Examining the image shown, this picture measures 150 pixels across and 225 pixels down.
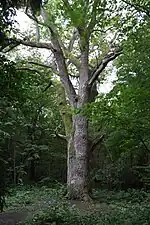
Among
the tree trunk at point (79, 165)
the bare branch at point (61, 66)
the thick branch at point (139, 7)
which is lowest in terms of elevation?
the tree trunk at point (79, 165)

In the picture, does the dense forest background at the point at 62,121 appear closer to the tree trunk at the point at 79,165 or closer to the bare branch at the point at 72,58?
the tree trunk at the point at 79,165

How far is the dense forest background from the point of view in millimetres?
6988

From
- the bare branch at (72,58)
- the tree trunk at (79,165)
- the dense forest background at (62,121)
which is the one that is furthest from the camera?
the bare branch at (72,58)

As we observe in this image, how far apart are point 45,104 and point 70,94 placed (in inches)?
272

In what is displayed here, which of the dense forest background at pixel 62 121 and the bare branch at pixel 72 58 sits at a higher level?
the bare branch at pixel 72 58

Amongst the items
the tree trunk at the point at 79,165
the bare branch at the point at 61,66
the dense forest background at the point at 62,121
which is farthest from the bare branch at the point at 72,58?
the tree trunk at the point at 79,165

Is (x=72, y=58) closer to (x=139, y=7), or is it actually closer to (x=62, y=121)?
(x=62, y=121)

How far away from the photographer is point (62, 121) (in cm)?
2259

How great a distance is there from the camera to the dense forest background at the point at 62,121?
699cm

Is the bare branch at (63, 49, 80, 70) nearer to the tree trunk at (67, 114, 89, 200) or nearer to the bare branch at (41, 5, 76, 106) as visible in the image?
the bare branch at (41, 5, 76, 106)

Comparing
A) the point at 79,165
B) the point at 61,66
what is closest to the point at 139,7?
the point at 79,165

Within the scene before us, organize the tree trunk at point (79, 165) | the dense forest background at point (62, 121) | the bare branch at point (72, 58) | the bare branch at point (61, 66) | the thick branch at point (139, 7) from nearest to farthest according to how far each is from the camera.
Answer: the dense forest background at point (62, 121) → the thick branch at point (139, 7) → the tree trunk at point (79, 165) → the bare branch at point (61, 66) → the bare branch at point (72, 58)

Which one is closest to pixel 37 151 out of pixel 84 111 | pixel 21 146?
pixel 21 146

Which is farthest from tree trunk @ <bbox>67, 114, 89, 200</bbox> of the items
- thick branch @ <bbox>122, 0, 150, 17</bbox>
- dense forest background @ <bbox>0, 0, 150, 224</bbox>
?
thick branch @ <bbox>122, 0, 150, 17</bbox>
